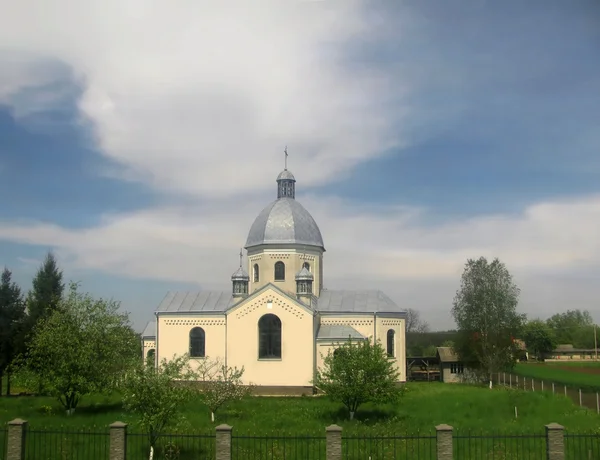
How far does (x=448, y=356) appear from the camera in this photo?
43.0 m

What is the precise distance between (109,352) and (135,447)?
334 inches

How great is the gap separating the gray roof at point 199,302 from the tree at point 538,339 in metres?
57.9

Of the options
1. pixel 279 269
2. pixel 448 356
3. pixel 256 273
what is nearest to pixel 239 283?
pixel 256 273

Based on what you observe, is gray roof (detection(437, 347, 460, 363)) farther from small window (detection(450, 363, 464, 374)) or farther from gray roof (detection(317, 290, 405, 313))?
gray roof (detection(317, 290, 405, 313))

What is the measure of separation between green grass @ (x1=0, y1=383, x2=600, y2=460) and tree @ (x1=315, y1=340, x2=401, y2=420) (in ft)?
2.68

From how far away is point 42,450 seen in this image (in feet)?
62.5

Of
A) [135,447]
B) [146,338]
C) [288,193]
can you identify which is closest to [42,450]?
[135,447]

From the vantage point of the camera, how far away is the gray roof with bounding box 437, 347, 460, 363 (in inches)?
1666

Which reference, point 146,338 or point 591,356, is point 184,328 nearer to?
point 146,338

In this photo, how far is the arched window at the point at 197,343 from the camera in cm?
3594

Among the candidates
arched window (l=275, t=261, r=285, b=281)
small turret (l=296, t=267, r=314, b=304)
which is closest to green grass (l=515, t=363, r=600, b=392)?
small turret (l=296, t=267, r=314, b=304)

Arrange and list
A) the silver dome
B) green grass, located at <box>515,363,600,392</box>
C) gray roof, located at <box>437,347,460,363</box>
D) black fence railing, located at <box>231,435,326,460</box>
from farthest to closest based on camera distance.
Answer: gray roof, located at <box>437,347,460,363</box>
green grass, located at <box>515,363,600,392</box>
the silver dome
black fence railing, located at <box>231,435,326,460</box>

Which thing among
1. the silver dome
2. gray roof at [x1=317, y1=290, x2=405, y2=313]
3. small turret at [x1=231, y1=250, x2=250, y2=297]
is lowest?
gray roof at [x1=317, y1=290, x2=405, y2=313]

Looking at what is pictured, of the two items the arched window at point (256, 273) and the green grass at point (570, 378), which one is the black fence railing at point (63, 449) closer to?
the arched window at point (256, 273)
